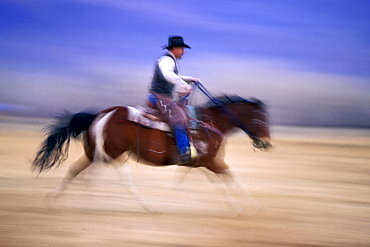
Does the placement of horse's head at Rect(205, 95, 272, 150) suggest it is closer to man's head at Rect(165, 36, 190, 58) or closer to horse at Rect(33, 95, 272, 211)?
horse at Rect(33, 95, 272, 211)

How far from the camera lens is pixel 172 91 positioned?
6.34 m

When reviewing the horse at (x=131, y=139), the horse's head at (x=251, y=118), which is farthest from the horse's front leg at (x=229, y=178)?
the horse's head at (x=251, y=118)

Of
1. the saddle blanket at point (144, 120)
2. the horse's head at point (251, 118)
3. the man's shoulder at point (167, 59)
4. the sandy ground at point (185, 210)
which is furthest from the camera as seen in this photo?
the horse's head at point (251, 118)

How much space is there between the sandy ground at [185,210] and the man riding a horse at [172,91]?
101 cm

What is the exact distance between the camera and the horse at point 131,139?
601cm

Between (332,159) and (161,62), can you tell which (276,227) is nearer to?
(161,62)

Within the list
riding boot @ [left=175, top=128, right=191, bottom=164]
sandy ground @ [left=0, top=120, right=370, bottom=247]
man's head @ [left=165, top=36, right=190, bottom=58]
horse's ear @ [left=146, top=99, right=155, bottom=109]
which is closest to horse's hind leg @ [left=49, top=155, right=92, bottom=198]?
sandy ground @ [left=0, top=120, right=370, bottom=247]

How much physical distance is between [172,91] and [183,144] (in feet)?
2.55

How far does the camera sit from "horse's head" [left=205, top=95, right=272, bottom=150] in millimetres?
6453

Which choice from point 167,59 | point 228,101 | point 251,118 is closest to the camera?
point 167,59

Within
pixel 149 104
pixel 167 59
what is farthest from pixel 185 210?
A: pixel 167 59

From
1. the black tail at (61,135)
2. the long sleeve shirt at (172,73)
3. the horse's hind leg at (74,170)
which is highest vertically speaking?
the long sleeve shirt at (172,73)

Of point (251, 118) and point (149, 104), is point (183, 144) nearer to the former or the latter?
point (149, 104)

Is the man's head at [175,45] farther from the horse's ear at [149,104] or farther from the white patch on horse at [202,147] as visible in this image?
the white patch on horse at [202,147]
